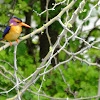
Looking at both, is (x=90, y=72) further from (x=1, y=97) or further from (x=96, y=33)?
(x=96, y=33)

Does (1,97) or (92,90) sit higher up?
(1,97)

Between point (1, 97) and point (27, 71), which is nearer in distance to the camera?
point (1, 97)

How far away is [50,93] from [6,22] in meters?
1.40

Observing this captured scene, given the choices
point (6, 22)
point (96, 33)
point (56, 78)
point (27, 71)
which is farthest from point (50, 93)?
point (96, 33)

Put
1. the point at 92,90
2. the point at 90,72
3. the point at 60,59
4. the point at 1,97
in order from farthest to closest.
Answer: the point at 60,59, the point at 90,72, the point at 92,90, the point at 1,97

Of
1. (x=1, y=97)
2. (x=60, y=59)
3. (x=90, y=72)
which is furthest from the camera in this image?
(x=60, y=59)

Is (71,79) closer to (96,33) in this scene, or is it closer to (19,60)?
(19,60)

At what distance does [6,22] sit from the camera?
168 inches

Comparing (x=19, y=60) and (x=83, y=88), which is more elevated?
(x=19, y=60)

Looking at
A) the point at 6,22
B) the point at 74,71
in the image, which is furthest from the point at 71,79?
the point at 6,22

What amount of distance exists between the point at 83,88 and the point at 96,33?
7.21 feet

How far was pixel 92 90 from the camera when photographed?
12.4ft

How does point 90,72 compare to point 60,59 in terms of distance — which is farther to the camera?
point 60,59

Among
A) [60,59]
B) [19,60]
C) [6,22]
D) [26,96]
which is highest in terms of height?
[6,22]
